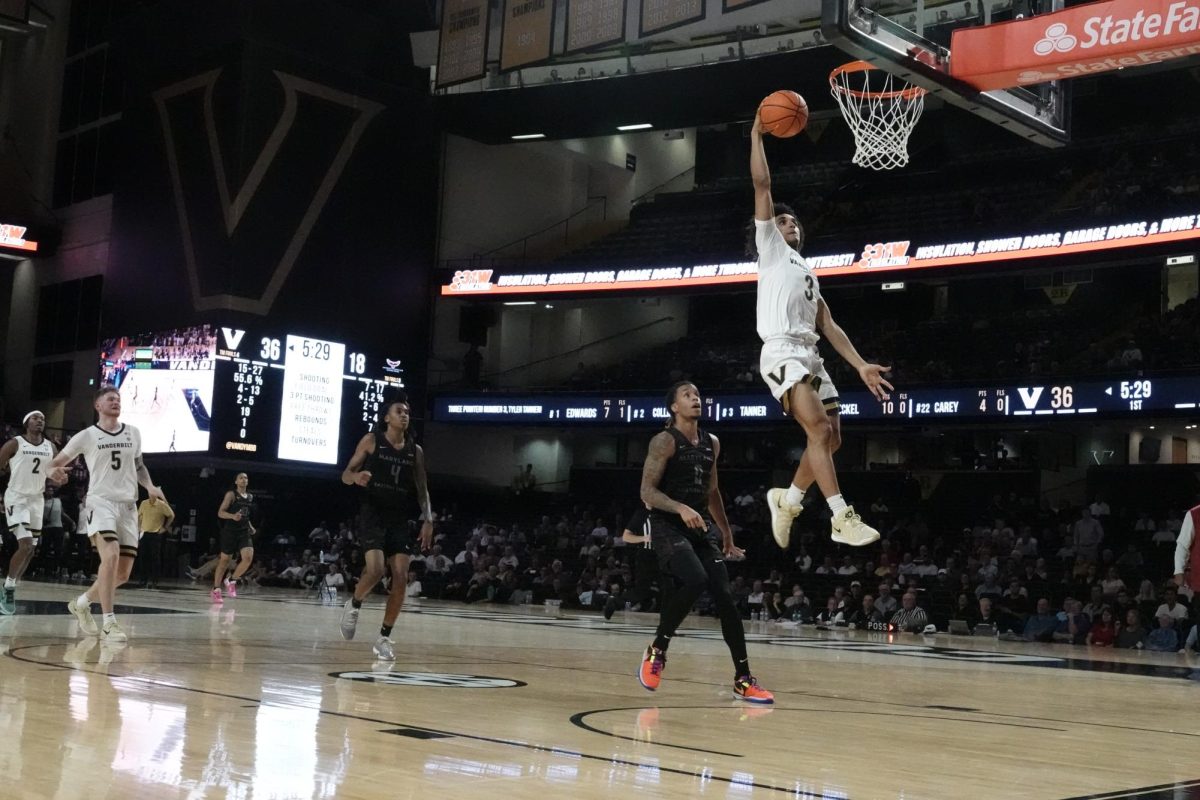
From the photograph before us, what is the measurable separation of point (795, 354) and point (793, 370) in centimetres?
13

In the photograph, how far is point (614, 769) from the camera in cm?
482

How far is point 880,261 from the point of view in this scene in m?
28.9

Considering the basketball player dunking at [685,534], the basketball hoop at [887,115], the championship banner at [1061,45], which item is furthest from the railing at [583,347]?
the basketball player dunking at [685,534]

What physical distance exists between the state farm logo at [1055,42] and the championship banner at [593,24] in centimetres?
1290

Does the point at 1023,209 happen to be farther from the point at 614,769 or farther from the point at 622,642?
the point at 614,769

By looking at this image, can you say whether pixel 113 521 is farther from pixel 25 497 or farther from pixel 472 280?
pixel 472 280

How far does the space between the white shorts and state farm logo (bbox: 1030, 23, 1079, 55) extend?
8407 millimetres

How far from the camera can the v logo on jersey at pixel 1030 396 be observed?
2548 centimetres

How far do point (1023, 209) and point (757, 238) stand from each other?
→ 2433cm

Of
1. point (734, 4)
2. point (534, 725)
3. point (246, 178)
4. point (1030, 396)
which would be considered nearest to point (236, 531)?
point (734, 4)

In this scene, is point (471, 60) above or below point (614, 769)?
above

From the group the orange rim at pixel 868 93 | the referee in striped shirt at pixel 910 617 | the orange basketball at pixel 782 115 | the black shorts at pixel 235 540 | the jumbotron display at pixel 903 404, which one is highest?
the orange rim at pixel 868 93

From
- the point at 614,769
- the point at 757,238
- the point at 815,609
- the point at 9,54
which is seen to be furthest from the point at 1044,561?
the point at 9,54

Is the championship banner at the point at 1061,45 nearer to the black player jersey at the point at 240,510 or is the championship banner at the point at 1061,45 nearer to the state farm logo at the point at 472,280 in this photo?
the black player jersey at the point at 240,510
